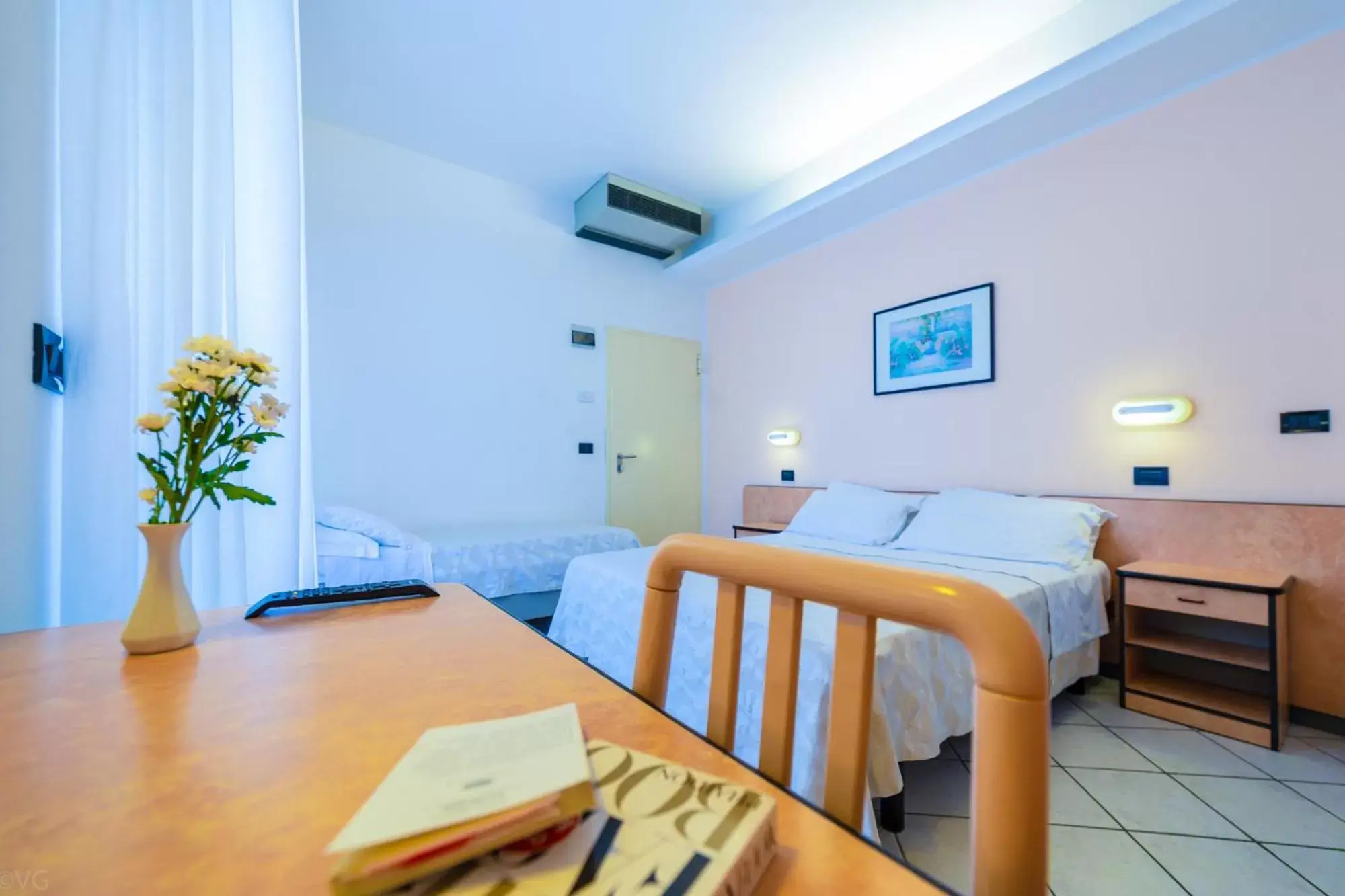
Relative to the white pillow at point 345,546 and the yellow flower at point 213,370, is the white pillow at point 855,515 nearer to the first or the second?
the white pillow at point 345,546

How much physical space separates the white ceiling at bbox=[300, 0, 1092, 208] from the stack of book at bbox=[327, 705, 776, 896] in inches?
110

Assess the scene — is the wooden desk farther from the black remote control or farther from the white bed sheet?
the white bed sheet

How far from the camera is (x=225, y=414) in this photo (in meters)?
0.91

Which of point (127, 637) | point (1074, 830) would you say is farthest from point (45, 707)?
point (1074, 830)

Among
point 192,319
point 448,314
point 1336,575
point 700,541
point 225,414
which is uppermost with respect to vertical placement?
point 448,314

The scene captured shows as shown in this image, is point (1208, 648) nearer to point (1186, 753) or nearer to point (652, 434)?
point (1186, 753)

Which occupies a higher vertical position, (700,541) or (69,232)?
(69,232)

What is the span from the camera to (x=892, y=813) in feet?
4.62

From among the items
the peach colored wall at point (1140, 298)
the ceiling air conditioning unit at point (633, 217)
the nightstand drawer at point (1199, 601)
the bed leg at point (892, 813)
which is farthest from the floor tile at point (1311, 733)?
Answer: the ceiling air conditioning unit at point (633, 217)

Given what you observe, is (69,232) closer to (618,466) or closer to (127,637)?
(127,637)

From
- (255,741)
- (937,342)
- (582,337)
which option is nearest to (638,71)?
(582,337)

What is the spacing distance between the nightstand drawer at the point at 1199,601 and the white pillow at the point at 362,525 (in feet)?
10.2

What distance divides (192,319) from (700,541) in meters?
1.43

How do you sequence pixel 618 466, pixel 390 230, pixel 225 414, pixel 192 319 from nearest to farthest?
pixel 225 414
pixel 192 319
pixel 390 230
pixel 618 466
